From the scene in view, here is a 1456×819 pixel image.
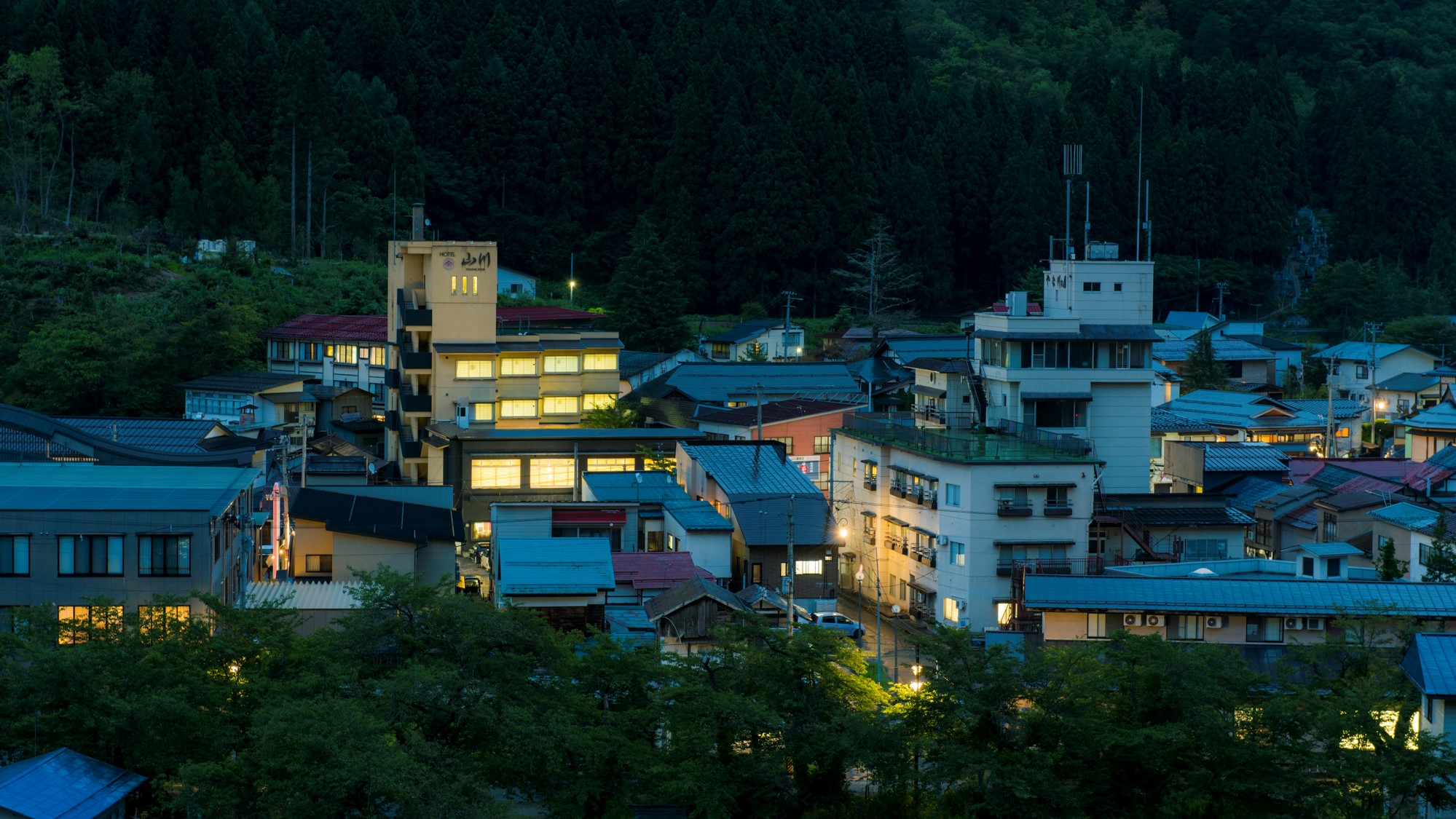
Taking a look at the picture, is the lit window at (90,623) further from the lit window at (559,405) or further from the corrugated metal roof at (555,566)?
the lit window at (559,405)

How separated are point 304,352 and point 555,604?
70.1 feet

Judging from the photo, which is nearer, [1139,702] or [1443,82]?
[1139,702]

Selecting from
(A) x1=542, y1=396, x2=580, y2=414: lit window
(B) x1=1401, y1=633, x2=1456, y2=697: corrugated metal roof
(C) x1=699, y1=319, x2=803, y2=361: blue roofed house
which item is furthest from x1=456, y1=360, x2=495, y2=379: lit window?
(B) x1=1401, y1=633, x2=1456, y2=697: corrugated metal roof

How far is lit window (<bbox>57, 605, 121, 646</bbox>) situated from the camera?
16844 millimetres

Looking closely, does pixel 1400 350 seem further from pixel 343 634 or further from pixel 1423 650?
pixel 343 634

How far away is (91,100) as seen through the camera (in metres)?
49.8

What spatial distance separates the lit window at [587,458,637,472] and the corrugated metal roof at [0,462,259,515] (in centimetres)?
838

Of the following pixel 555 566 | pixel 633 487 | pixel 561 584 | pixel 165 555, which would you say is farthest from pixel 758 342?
pixel 165 555

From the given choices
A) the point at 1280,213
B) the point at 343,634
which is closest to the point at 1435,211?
the point at 1280,213

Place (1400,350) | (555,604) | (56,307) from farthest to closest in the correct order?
1. (1400,350)
2. (56,307)
3. (555,604)

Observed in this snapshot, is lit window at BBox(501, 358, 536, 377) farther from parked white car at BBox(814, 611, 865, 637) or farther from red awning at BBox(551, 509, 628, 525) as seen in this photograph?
parked white car at BBox(814, 611, 865, 637)

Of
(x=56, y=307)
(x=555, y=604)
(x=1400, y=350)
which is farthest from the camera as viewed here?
(x=1400, y=350)

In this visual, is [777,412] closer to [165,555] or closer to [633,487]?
[633,487]

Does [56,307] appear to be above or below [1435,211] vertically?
below
